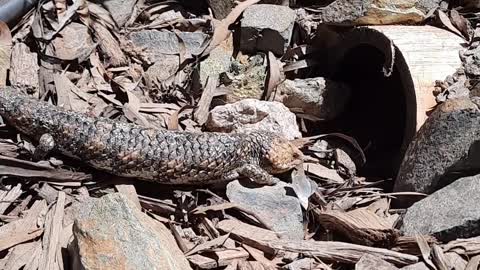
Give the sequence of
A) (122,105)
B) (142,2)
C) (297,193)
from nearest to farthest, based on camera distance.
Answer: (297,193)
(122,105)
(142,2)

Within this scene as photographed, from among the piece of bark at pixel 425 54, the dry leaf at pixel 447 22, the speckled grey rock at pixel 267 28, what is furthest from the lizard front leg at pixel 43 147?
the dry leaf at pixel 447 22

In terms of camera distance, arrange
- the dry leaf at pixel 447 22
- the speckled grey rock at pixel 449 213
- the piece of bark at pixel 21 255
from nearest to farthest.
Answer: the piece of bark at pixel 21 255 → the speckled grey rock at pixel 449 213 → the dry leaf at pixel 447 22

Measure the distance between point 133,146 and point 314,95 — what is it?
47.8 inches

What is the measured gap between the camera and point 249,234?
3480 mm

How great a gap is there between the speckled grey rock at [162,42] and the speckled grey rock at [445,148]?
1.49m

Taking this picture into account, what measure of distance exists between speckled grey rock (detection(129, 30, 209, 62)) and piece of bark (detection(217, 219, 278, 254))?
52.6 inches

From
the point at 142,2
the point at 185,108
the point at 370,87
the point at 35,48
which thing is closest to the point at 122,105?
the point at 185,108

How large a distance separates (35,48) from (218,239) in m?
1.61

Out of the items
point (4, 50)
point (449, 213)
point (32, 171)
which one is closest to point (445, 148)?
point (449, 213)

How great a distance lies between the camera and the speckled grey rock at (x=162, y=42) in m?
4.50

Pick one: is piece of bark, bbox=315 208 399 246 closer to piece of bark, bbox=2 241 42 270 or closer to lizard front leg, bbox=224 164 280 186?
lizard front leg, bbox=224 164 280 186

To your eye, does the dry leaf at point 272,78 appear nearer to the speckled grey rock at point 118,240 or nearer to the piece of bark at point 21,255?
the speckled grey rock at point 118,240

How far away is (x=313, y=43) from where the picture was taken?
4551mm

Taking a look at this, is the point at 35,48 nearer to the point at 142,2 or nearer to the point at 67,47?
A: the point at 67,47
